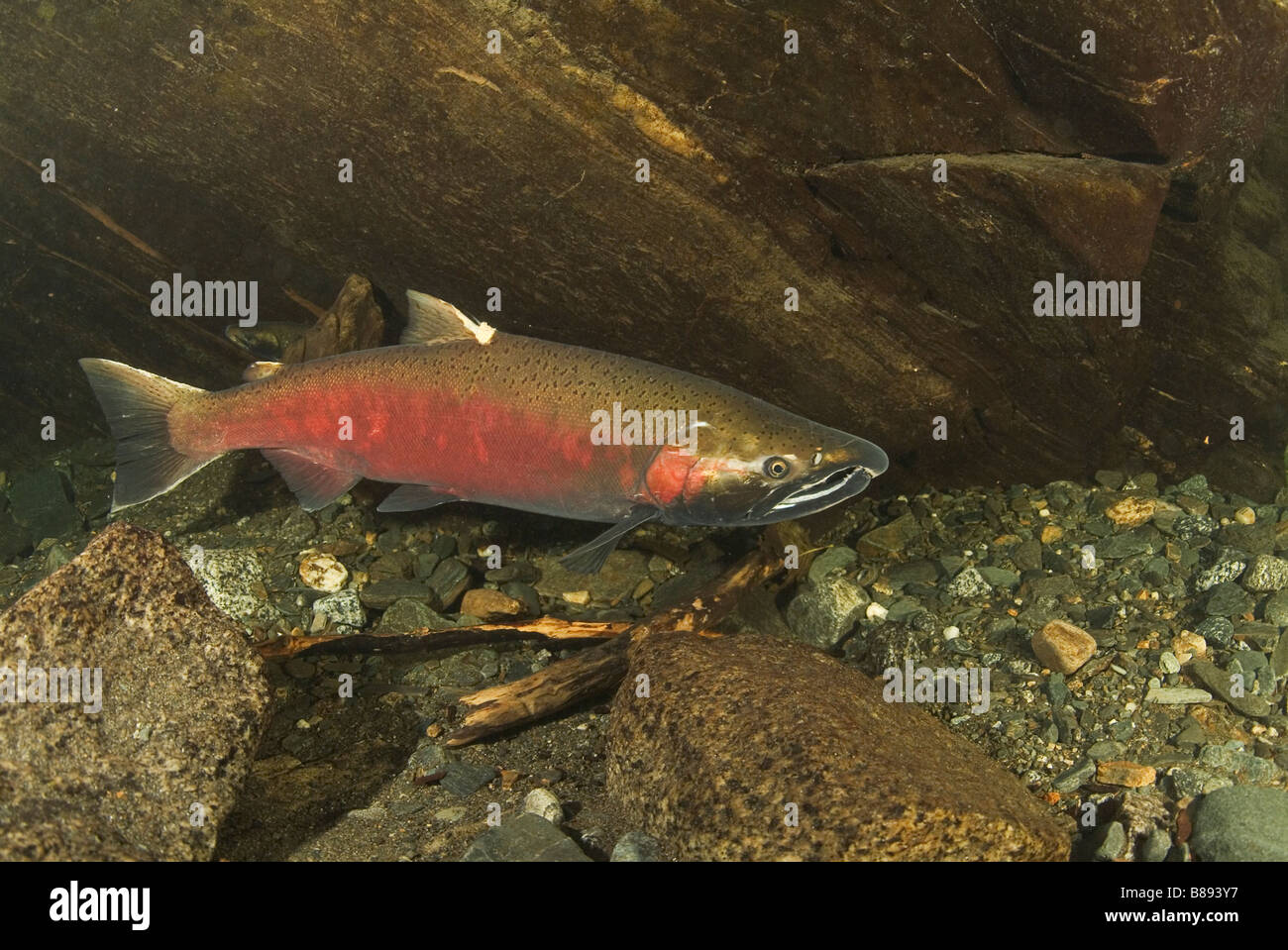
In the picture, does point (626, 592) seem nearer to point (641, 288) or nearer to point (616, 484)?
point (616, 484)

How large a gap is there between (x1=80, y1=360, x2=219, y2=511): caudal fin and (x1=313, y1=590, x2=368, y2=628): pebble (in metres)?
1.04

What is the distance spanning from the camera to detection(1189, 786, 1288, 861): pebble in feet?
9.46

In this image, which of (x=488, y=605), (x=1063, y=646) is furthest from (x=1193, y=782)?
(x=488, y=605)

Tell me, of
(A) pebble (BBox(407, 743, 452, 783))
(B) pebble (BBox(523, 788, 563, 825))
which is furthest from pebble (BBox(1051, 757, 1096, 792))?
(A) pebble (BBox(407, 743, 452, 783))

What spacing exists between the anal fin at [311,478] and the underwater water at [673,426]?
0.08ft

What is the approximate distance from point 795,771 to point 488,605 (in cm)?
243

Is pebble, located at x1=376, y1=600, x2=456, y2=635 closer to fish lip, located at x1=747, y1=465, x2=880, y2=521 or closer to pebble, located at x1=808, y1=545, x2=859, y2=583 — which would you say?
fish lip, located at x1=747, y1=465, x2=880, y2=521

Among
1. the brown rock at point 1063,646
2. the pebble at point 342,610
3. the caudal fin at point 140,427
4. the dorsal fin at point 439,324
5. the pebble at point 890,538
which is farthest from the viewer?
the pebble at point 890,538

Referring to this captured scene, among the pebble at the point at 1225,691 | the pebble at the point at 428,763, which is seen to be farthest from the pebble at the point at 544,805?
the pebble at the point at 1225,691

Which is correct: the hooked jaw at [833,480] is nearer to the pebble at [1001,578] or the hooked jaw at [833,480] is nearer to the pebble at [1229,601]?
the pebble at [1001,578]

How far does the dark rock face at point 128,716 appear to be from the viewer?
2699mm

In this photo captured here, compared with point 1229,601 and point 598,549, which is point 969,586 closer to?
point 1229,601

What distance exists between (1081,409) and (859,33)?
2595 millimetres
